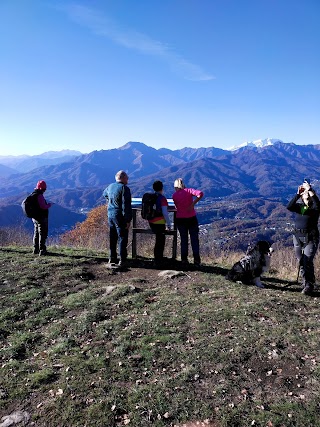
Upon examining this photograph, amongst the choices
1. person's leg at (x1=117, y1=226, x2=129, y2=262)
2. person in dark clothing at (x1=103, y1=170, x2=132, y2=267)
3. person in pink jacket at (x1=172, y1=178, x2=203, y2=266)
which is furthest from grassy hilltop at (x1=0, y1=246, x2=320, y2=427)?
person in pink jacket at (x1=172, y1=178, x2=203, y2=266)

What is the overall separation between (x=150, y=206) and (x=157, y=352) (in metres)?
4.72

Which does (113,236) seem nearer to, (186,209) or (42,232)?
(186,209)

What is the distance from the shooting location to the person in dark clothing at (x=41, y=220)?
10711 mm

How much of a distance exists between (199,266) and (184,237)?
95 centimetres

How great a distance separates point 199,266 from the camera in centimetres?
1026

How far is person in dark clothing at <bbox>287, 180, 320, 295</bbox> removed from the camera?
25.9ft

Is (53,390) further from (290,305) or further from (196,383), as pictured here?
(290,305)

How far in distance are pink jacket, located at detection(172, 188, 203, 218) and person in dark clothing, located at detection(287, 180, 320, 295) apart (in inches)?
101

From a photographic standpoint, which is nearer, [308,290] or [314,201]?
[314,201]

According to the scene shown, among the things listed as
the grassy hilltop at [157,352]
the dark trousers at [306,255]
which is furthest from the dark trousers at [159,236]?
the dark trousers at [306,255]

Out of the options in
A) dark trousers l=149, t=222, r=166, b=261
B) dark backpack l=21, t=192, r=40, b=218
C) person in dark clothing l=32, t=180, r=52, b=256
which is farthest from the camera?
person in dark clothing l=32, t=180, r=52, b=256

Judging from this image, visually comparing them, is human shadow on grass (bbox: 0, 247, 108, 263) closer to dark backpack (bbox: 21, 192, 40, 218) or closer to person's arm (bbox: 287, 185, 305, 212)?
dark backpack (bbox: 21, 192, 40, 218)

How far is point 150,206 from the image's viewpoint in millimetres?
9469

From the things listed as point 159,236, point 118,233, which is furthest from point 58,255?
point 159,236
